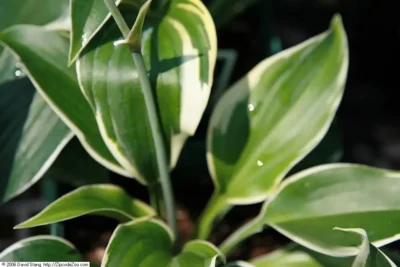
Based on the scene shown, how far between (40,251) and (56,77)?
158mm

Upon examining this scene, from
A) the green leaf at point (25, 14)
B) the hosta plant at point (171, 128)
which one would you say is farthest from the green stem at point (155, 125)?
the green leaf at point (25, 14)

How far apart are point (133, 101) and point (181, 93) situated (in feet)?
0.14

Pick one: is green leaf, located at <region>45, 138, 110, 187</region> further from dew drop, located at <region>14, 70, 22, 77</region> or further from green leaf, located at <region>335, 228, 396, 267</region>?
green leaf, located at <region>335, 228, 396, 267</region>

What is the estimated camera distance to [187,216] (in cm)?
77

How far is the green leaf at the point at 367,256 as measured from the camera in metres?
0.45

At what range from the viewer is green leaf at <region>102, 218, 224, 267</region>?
1.72 ft

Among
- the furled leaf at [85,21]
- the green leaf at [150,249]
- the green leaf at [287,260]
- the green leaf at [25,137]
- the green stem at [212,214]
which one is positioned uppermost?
the furled leaf at [85,21]

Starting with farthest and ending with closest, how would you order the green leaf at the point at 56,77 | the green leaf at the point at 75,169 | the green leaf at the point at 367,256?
1. the green leaf at the point at 75,169
2. the green leaf at the point at 56,77
3. the green leaf at the point at 367,256

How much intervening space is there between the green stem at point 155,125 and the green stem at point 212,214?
4cm

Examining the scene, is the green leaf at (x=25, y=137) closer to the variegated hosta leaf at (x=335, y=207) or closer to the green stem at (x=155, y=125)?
the green stem at (x=155, y=125)

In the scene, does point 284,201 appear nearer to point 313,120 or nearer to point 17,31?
point 313,120

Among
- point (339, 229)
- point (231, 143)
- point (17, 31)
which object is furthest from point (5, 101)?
point (339, 229)

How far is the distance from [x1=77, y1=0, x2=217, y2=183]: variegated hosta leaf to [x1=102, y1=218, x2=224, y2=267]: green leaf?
0.07 m

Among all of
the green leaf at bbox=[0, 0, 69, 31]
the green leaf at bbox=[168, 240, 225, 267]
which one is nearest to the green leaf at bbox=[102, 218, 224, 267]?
the green leaf at bbox=[168, 240, 225, 267]
